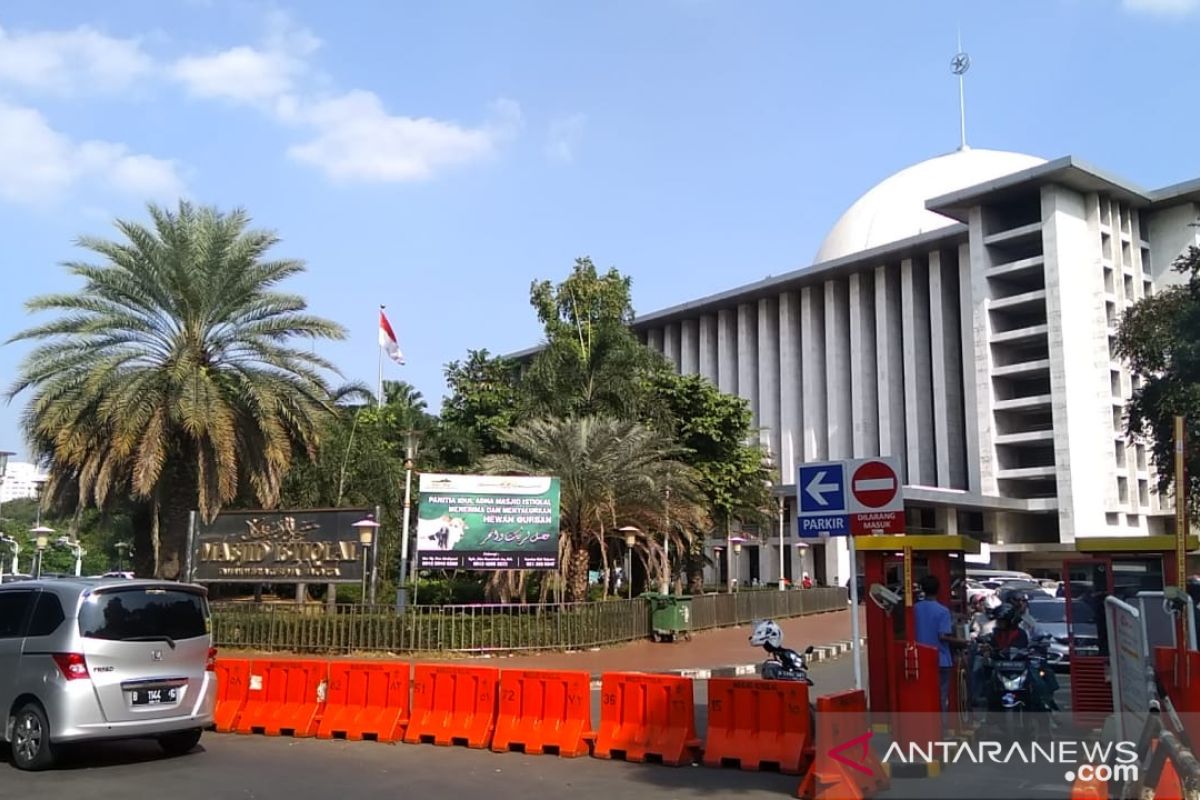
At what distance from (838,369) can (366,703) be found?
2322 inches

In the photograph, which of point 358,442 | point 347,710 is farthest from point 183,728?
point 358,442

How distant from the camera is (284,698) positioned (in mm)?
11656

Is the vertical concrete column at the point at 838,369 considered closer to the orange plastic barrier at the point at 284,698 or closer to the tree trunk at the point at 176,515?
the tree trunk at the point at 176,515

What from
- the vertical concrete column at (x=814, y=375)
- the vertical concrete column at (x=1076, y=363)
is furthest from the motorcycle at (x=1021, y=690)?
the vertical concrete column at (x=814, y=375)

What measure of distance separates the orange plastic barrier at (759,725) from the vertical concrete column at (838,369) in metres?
57.8

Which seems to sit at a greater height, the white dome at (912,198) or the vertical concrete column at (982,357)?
the white dome at (912,198)

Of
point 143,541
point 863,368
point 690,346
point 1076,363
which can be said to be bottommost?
point 143,541

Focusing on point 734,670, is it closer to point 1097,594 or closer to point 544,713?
point 1097,594

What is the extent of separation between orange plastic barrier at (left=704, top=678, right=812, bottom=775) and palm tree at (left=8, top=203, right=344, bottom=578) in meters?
14.4

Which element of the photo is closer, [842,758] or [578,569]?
[842,758]

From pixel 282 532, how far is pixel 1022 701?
51.4 ft

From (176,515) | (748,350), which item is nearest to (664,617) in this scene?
(176,515)

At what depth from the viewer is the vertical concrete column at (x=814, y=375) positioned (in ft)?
223

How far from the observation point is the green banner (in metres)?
21.5
